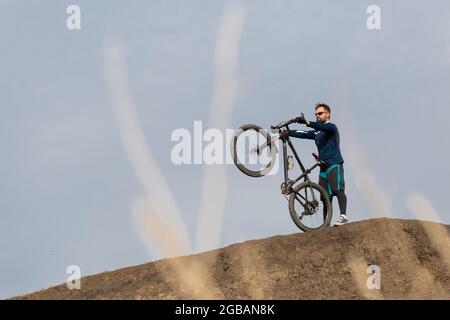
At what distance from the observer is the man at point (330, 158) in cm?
1720

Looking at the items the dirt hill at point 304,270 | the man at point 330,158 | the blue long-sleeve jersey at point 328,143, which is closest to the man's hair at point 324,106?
the man at point 330,158

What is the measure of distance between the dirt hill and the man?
76 centimetres

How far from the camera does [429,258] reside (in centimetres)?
1631

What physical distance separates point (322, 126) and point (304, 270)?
3394 mm

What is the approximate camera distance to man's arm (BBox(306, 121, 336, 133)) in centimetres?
1674

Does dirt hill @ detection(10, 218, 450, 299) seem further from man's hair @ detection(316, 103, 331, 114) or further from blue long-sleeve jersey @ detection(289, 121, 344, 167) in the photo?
man's hair @ detection(316, 103, 331, 114)

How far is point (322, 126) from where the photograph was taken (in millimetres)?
16875

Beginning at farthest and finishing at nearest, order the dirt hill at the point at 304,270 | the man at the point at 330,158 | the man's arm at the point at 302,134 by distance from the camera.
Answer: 1. the man's arm at the point at 302,134
2. the man at the point at 330,158
3. the dirt hill at the point at 304,270

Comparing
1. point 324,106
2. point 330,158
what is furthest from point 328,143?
point 324,106

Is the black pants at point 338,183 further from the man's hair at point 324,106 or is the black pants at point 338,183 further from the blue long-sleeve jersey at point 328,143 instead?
the man's hair at point 324,106

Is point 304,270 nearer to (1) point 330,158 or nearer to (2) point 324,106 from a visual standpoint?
(1) point 330,158

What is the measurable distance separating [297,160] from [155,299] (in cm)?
486

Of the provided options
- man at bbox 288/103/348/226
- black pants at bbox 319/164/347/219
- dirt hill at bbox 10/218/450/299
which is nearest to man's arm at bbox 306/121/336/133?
man at bbox 288/103/348/226
